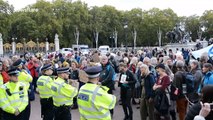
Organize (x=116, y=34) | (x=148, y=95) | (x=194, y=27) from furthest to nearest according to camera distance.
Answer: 1. (x=194, y=27)
2. (x=116, y=34)
3. (x=148, y=95)

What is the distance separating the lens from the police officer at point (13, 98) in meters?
5.88

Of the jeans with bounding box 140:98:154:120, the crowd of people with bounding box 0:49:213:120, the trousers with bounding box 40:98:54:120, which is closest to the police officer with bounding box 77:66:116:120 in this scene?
the crowd of people with bounding box 0:49:213:120

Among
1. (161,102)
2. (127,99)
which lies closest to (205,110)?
(161,102)

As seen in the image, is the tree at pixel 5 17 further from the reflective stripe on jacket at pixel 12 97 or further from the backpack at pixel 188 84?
the reflective stripe on jacket at pixel 12 97

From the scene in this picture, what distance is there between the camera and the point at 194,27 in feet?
287

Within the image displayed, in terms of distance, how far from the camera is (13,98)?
234 inches

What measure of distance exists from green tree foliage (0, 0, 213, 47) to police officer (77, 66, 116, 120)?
5558 cm

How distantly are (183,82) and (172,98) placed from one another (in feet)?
1.61

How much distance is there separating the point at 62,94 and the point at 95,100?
1954 millimetres

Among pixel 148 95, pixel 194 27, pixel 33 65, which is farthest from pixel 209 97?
pixel 194 27

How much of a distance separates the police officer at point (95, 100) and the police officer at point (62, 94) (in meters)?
1.63

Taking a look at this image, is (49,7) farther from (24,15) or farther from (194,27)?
(194,27)

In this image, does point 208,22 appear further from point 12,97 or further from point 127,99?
point 12,97

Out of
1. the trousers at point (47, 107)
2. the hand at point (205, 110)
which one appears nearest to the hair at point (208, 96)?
the hand at point (205, 110)
